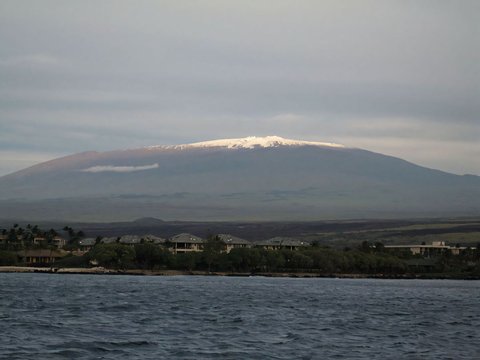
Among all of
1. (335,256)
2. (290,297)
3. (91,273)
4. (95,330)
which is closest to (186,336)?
(95,330)

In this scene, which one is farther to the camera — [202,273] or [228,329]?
[202,273]

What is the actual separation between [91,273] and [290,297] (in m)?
87.3

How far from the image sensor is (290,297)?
86.0 meters

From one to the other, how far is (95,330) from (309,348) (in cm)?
1044

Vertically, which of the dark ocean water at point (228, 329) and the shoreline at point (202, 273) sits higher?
the shoreline at point (202, 273)

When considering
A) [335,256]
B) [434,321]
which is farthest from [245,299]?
[335,256]

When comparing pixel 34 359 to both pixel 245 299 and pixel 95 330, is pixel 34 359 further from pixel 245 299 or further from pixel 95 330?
pixel 245 299

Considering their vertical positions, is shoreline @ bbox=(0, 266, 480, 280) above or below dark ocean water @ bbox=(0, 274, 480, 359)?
above

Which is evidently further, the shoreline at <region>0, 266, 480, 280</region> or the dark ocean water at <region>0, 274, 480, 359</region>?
the shoreline at <region>0, 266, 480, 280</region>

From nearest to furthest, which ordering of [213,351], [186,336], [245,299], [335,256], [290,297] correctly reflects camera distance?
[213,351] → [186,336] → [245,299] → [290,297] → [335,256]

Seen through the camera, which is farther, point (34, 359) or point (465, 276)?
point (465, 276)

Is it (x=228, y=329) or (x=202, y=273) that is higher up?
(x=202, y=273)

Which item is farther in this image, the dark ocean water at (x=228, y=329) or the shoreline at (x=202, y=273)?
the shoreline at (x=202, y=273)

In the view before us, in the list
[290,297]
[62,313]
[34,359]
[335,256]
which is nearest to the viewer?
[34,359]
